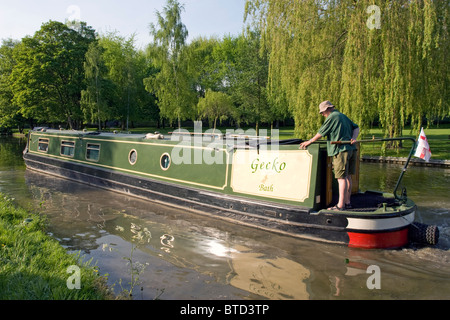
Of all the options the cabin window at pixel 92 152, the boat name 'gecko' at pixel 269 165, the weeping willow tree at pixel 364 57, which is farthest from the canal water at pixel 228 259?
the weeping willow tree at pixel 364 57

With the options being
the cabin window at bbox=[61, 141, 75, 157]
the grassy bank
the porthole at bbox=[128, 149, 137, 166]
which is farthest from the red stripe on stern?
the cabin window at bbox=[61, 141, 75, 157]

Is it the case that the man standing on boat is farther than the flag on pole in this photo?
Yes

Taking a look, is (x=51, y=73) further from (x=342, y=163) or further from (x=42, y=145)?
(x=342, y=163)

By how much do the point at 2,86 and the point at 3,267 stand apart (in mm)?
38060

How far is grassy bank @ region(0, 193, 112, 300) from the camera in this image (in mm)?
3707

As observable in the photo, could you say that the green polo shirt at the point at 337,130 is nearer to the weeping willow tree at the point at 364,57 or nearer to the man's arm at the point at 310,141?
the man's arm at the point at 310,141

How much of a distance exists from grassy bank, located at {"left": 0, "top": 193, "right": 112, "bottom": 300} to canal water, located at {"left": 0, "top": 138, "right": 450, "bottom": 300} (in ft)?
1.48

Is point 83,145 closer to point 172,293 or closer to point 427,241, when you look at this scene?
point 172,293

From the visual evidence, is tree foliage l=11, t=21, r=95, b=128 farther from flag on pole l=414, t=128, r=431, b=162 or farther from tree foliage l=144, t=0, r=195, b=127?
flag on pole l=414, t=128, r=431, b=162

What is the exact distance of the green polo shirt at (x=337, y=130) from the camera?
5898 millimetres

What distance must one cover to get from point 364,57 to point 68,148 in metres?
10.9

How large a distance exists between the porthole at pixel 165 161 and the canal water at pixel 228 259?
3.55 feet

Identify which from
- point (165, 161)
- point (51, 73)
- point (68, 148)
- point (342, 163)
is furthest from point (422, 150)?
point (51, 73)
